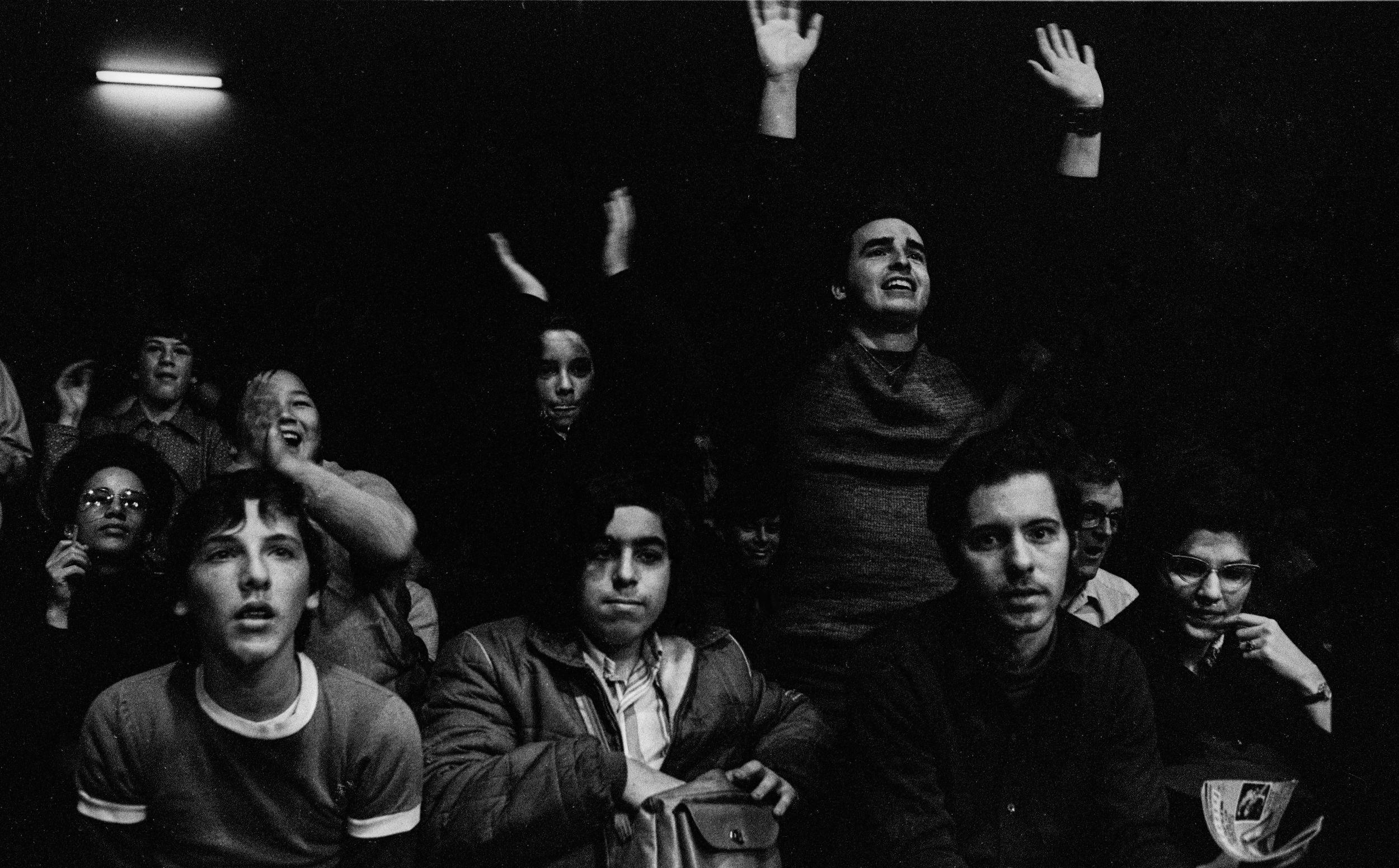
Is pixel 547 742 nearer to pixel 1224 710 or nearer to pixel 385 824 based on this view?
pixel 385 824

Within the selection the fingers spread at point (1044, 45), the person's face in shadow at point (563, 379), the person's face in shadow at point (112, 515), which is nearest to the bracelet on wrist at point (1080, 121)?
the fingers spread at point (1044, 45)

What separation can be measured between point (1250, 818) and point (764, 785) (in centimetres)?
104

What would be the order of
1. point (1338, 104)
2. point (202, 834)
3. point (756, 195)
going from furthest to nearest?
point (1338, 104)
point (756, 195)
point (202, 834)

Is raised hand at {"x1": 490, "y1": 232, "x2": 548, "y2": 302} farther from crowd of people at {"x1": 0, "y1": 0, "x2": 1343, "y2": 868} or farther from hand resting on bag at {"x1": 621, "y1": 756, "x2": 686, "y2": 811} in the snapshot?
hand resting on bag at {"x1": 621, "y1": 756, "x2": 686, "y2": 811}

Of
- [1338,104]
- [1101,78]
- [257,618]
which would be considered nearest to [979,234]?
[1101,78]

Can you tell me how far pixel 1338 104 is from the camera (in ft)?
9.73

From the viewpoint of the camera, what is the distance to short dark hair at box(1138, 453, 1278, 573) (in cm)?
278

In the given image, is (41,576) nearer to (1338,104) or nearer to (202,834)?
(202,834)

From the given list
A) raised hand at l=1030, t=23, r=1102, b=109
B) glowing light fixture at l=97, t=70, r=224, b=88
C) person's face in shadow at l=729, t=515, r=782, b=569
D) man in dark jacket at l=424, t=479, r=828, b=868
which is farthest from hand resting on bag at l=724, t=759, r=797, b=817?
glowing light fixture at l=97, t=70, r=224, b=88

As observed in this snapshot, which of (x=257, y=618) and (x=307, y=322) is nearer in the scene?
(x=257, y=618)

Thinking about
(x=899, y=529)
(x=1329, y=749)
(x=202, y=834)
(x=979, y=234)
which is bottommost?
(x=202, y=834)

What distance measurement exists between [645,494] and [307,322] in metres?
0.76

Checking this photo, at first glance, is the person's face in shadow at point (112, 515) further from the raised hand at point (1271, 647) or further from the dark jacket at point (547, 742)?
the raised hand at point (1271, 647)

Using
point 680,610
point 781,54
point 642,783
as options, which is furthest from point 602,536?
point 781,54
